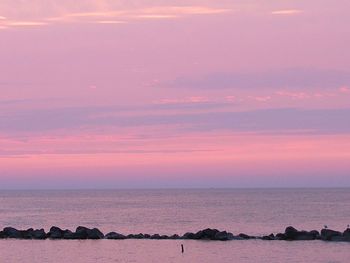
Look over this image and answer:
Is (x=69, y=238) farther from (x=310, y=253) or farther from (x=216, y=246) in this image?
(x=310, y=253)

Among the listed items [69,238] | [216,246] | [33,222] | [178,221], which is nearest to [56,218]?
[33,222]

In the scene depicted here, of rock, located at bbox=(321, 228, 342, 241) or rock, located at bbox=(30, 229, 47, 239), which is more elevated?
rock, located at bbox=(30, 229, 47, 239)

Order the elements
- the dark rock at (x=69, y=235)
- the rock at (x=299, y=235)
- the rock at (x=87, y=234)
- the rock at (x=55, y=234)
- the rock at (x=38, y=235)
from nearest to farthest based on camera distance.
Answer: the rock at (x=299, y=235) → the rock at (x=87, y=234) → the dark rock at (x=69, y=235) → the rock at (x=55, y=234) → the rock at (x=38, y=235)

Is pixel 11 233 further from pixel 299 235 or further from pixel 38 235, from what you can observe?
pixel 299 235

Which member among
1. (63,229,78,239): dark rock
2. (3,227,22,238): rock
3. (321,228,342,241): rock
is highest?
(3,227,22,238): rock

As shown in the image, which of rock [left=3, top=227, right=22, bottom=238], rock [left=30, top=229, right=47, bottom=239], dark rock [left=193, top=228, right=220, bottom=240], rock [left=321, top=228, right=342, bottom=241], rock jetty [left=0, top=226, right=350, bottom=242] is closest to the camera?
rock [left=321, top=228, right=342, bottom=241]

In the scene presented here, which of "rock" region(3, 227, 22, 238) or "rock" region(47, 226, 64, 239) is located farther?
"rock" region(3, 227, 22, 238)

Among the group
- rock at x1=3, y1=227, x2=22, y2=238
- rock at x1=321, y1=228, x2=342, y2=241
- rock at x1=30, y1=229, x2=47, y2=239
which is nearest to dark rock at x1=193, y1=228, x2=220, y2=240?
rock at x1=321, y1=228, x2=342, y2=241

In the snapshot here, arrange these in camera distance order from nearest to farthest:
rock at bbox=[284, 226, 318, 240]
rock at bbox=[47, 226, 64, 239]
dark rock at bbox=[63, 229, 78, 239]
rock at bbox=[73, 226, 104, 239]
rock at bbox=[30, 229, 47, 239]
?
rock at bbox=[284, 226, 318, 240] < rock at bbox=[73, 226, 104, 239] < dark rock at bbox=[63, 229, 78, 239] < rock at bbox=[47, 226, 64, 239] < rock at bbox=[30, 229, 47, 239]

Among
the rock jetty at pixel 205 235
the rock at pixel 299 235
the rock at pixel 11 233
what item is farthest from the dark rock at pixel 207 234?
the rock at pixel 11 233

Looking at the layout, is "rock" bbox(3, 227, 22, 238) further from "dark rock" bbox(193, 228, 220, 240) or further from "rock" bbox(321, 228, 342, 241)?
"rock" bbox(321, 228, 342, 241)

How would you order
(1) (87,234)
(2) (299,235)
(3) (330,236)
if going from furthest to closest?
(1) (87,234) < (2) (299,235) < (3) (330,236)

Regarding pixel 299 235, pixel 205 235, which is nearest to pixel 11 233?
pixel 205 235

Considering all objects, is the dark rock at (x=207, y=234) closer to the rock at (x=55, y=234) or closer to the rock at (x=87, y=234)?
the rock at (x=87, y=234)
